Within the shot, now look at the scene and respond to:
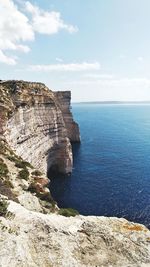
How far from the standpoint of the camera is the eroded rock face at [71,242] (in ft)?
45.1

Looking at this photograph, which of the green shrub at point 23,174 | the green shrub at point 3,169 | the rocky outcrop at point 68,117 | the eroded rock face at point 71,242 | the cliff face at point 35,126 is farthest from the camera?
the rocky outcrop at point 68,117

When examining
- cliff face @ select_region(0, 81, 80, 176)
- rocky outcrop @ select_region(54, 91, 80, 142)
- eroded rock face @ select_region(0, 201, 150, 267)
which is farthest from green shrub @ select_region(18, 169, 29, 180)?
rocky outcrop @ select_region(54, 91, 80, 142)

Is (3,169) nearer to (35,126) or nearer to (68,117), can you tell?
(35,126)

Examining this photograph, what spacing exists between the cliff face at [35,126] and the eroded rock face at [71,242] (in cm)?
3747

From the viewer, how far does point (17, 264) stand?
13.0m

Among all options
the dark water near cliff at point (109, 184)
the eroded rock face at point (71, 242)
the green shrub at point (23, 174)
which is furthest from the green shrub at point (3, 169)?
the dark water near cliff at point (109, 184)

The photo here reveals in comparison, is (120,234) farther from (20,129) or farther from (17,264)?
(20,129)

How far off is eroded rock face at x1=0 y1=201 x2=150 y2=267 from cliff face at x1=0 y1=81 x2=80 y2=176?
123 ft

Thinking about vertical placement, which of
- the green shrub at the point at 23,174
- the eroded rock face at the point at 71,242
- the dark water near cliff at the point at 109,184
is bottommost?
the dark water near cliff at the point at 109,184

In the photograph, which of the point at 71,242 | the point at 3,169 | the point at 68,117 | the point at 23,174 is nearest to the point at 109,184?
the point at 23,174

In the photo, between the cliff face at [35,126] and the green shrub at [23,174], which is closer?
the green shrub at [23,174]

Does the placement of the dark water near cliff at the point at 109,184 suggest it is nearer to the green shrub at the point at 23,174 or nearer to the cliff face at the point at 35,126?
the cliff face at the point at 35,126

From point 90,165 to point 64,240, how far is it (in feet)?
235

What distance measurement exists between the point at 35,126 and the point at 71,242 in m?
58.2
